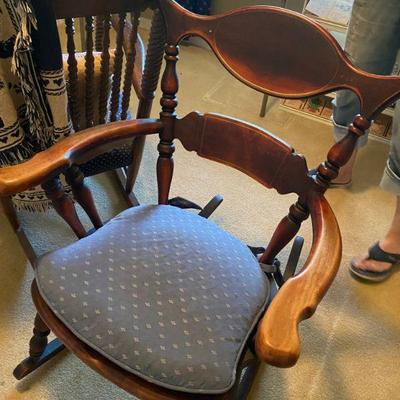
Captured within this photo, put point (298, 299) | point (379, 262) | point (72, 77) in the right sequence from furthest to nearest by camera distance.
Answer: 1. point (379, 262)
2. point (72, 77)
3. point (298, 299)

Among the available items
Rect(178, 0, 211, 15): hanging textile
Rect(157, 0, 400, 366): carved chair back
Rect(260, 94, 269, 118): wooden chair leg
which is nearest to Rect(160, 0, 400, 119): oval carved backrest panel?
Rect(157, 0, 400, 366): carved chair back

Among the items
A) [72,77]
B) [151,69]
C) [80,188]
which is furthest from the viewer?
[151,69]

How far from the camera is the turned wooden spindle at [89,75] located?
95 centimetres

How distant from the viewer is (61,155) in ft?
2.46

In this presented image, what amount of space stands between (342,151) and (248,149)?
0.65 feet

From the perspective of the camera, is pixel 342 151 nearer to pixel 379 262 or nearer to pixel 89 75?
pixel 89 75

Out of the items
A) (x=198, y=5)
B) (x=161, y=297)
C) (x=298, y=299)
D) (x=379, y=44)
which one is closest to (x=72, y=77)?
(x=161, y=297)

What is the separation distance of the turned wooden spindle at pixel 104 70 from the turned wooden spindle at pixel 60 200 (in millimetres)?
347

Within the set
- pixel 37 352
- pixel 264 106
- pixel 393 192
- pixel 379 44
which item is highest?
pixel 379 44

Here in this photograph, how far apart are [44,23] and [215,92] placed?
141 cm

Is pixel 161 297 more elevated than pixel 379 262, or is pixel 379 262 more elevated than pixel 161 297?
pixel 161 297

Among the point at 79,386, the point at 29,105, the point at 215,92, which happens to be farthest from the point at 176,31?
the point at 215,92

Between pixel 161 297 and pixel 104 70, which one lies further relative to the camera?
pixel 104 70

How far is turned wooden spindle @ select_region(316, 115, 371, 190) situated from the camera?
740 millimetres
